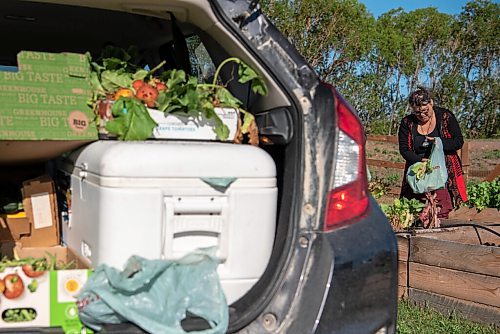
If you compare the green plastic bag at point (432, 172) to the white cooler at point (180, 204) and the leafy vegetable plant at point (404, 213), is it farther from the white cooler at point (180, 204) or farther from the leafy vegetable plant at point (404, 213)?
the white cooler at point (180, 204)

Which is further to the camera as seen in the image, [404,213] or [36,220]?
[404,213]

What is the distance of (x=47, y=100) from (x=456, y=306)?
3292mm

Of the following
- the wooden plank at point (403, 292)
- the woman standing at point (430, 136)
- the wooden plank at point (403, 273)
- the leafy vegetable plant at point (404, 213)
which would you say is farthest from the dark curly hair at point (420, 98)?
the wooden plank at point (403, 292)

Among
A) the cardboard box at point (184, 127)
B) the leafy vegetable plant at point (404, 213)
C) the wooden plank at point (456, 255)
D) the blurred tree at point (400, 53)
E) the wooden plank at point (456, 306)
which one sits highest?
the blurred tree at point (400, 53)

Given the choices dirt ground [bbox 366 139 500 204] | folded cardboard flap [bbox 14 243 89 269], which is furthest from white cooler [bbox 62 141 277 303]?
dirt ground [bbox 366 139 500 204]

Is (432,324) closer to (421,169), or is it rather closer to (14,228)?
(421,169)

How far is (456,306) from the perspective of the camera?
4.27 meters

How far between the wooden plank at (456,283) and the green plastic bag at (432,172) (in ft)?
4.38

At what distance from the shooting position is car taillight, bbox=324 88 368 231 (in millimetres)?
2160

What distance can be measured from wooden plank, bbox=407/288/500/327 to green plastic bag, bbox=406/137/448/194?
142 cm

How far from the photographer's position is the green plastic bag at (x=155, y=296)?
6.17ft

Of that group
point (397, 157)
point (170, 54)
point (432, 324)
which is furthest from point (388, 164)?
point (170, 54)

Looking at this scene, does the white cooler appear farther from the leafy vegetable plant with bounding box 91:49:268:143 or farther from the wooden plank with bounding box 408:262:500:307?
the wooden plank with bounding box 408:262:500:307

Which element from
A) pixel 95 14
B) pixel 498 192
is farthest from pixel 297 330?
pixel 498 192
